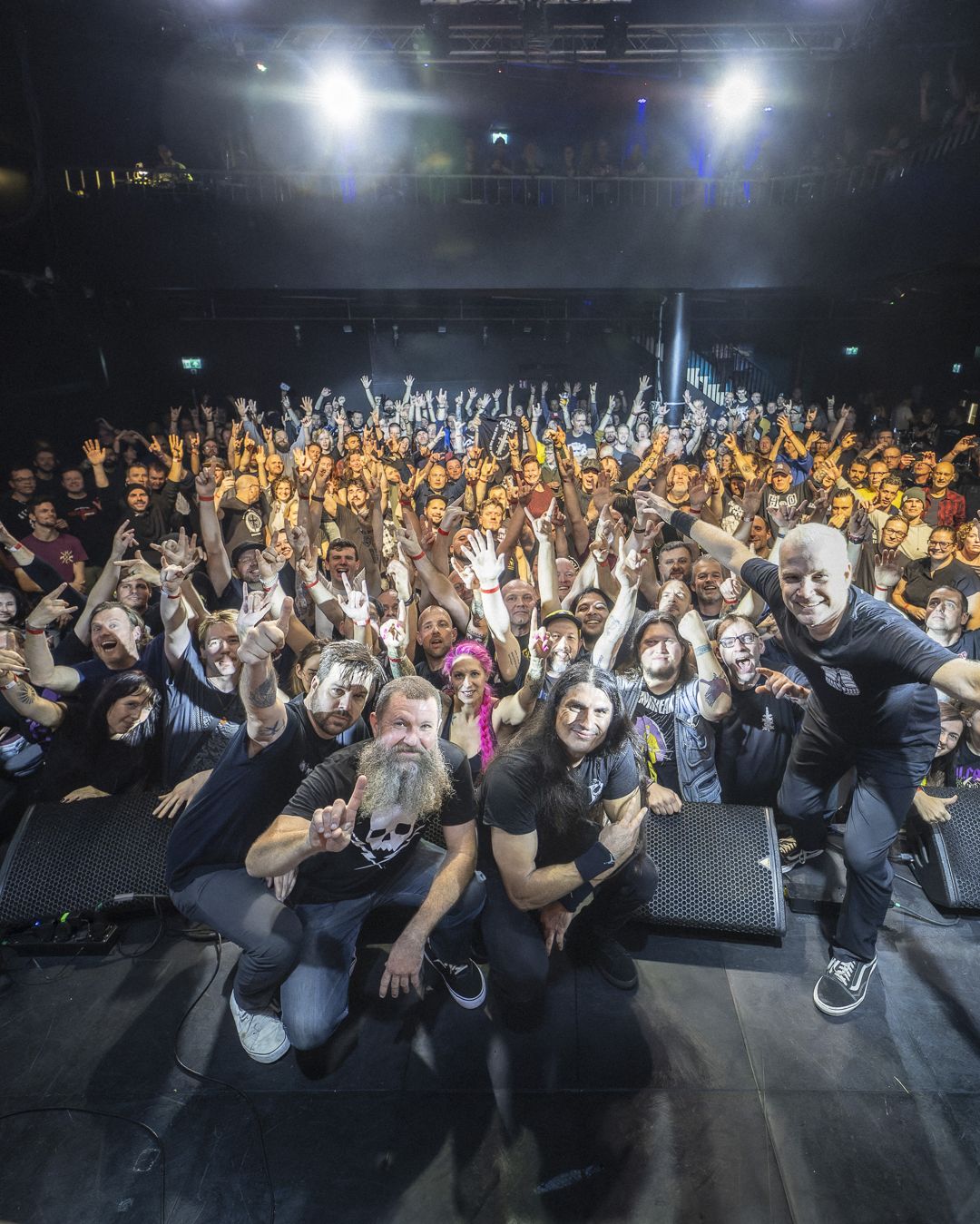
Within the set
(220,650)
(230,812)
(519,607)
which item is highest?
(519,607)

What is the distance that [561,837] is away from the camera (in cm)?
249

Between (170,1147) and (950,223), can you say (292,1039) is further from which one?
(950,223)

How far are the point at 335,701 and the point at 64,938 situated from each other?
163cm

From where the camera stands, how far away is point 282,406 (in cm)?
1221

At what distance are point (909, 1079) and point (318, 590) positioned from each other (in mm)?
3601

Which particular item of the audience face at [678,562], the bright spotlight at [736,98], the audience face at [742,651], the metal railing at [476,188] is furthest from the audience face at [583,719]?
the bright spotlight at [736,98]

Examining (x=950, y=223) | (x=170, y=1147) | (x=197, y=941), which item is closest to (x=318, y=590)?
(x=197, y=941)

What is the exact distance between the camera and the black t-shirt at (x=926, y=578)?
12.7 feet

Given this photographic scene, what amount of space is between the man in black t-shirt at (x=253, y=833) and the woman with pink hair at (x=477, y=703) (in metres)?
0.56

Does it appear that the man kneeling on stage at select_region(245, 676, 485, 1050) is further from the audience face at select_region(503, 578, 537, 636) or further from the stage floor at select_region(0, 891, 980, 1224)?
the audience face at select_region(503, 578, 537, 636)

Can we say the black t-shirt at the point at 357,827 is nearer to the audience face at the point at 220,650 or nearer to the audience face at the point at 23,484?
the audience face at the point at 220,650

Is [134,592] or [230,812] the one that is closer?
[230,812]

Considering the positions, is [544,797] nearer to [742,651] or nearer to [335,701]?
[335,701]

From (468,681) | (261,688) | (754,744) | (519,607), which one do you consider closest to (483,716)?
(468,681)
